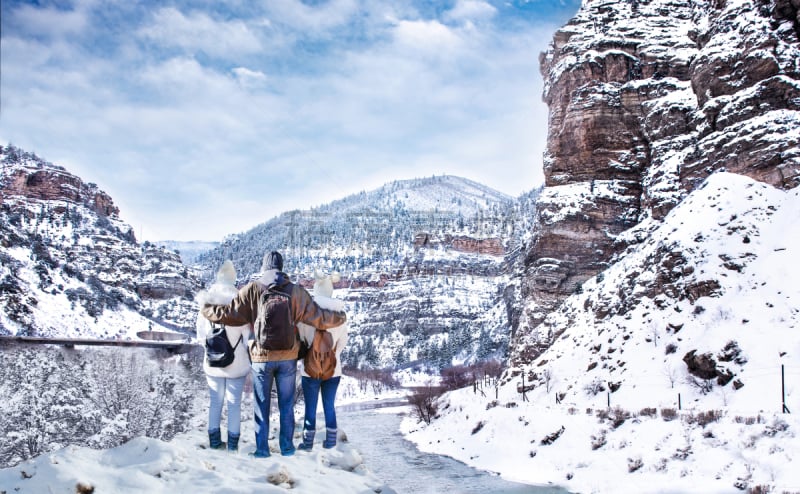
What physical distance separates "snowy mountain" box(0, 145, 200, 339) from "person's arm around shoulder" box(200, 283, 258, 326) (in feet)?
206

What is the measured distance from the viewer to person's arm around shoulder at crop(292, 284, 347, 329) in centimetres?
870

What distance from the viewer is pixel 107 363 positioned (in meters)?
14.8

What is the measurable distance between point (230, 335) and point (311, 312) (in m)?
1.15

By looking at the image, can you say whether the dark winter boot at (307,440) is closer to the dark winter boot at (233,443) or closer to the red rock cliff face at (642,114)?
the dark winter boot at (233,443)

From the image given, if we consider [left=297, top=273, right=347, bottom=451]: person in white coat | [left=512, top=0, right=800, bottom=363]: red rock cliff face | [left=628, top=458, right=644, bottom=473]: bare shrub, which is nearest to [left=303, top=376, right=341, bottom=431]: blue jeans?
[left=297, top=273, right=347, bottom=451]: person in white coat

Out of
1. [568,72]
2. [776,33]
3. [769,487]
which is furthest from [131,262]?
[769,487]

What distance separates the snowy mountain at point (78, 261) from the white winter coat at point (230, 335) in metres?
62.7

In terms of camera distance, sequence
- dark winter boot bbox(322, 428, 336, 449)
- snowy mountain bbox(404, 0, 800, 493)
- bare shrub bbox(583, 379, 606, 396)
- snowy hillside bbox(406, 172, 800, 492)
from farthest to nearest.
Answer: bare shrub bbox(583, 379, 606, 396)
snowy mountain bbox(404, 0, 800, 493)
snowy hillside bbox(406, 172, 800, 492)
dark winter boot bbox(322, 428, 336, 449)

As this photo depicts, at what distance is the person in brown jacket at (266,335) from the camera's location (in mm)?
8344

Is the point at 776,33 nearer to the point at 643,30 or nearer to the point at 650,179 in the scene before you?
the point at 650,179

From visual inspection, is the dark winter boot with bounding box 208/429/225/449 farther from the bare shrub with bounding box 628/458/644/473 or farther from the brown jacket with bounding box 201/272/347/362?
the bare shrub with bounding box 628/458/644/473

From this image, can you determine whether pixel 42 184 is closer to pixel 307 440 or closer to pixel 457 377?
pixel 457 377

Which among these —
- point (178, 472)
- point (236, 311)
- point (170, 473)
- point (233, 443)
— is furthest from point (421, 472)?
point (170, 473)

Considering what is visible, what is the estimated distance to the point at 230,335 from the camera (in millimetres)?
8570
